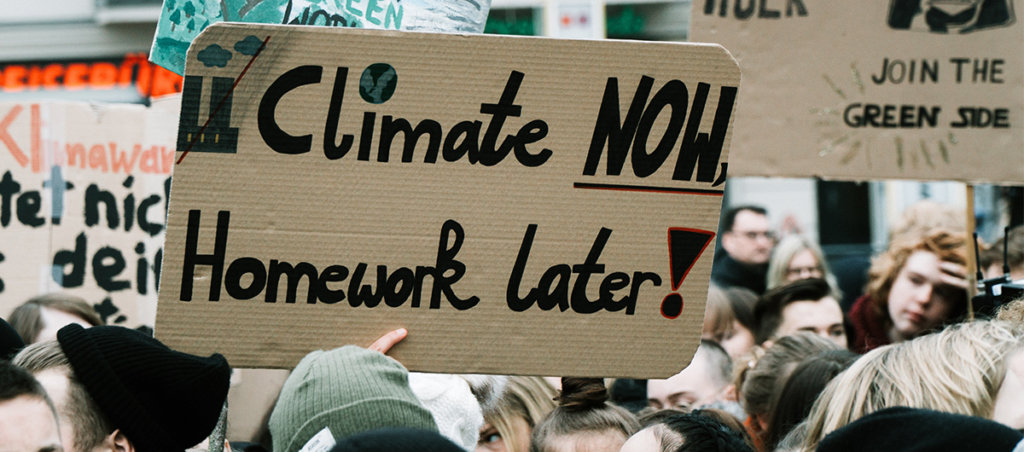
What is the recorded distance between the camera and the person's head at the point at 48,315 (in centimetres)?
369

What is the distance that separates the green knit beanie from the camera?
74.9 inches

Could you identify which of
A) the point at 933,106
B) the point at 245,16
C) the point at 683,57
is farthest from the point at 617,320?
the point at 933,106

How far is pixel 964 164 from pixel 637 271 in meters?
1.94

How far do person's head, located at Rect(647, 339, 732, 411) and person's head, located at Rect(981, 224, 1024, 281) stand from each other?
3.30ft

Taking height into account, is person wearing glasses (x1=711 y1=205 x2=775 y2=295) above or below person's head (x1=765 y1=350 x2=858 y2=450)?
above

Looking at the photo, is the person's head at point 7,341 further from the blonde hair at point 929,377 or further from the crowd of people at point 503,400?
the blonde hair at point 929,377

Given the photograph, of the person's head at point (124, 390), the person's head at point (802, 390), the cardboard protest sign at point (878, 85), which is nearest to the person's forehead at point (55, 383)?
the person's head at point (124, 390)

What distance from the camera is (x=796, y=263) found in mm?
5559

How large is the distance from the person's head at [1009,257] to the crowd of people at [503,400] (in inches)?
34.2

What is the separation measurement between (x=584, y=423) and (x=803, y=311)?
189cm

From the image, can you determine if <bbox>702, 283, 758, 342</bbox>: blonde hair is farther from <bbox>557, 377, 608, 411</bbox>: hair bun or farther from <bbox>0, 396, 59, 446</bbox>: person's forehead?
<bbox>0, 396, 59, 446</bbox>: person's forehead

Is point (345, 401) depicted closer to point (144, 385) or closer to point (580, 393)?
point (144, 385)

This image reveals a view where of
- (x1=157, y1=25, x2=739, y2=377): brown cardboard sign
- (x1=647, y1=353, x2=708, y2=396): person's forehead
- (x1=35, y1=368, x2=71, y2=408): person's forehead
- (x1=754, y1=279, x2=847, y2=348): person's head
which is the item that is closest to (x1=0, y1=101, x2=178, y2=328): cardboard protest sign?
(x1=647, y1=353, x2=708, y2=396): person's forehead

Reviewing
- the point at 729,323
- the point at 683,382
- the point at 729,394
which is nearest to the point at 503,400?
the point at 683,382
